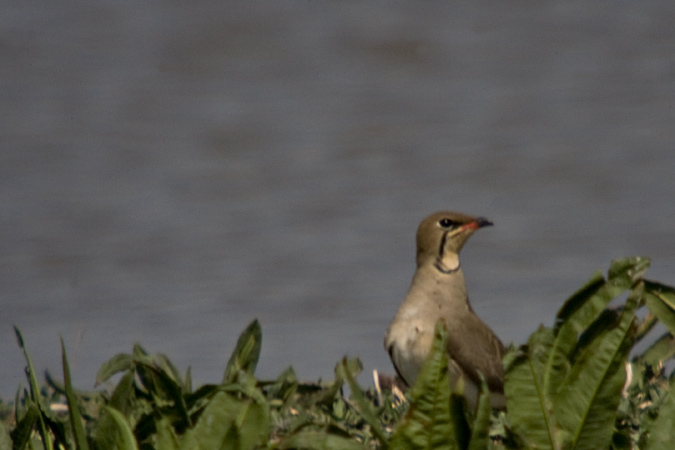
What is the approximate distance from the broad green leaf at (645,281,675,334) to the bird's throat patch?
2053mm

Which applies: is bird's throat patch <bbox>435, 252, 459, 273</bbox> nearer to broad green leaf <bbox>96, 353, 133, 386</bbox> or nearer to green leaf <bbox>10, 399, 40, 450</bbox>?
broad green leaf <bbox>96, 353, 133, 386</bbox>

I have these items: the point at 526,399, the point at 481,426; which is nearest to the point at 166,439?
the point at 481,426

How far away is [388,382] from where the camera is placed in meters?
4.25

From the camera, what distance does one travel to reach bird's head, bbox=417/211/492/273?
4.88m

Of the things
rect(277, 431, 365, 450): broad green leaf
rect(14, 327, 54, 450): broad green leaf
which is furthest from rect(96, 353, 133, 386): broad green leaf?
rect(277, 431, 365, 450): broad green leaf

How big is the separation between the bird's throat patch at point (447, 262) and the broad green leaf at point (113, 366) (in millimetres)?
2099

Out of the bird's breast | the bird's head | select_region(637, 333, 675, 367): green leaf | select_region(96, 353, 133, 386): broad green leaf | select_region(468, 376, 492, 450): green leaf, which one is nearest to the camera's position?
select_region(468, 376, 492, 450): green leaf

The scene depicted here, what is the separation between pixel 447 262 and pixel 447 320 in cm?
45

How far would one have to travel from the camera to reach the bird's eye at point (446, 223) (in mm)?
4891

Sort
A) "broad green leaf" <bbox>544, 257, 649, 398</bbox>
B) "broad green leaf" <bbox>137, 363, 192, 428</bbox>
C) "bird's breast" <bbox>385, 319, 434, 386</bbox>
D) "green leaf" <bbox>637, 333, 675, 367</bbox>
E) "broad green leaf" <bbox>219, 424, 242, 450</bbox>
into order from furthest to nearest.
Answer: "bird's breast" <bbox>385, 319, 434, 386</bbox> → "green leaf" <bbox>637, 333, 675, 367</bbox> → "broad green leaf" <bbox>137, 363, 192, 428</bbox> → "broad green leaf" <bbox>544, 257, 649, 398</bbox> → "broad green leaf" <bbox>219, 424, 242, 450</bbox>

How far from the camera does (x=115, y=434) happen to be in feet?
7.74

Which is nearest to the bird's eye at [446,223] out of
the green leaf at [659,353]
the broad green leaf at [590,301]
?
the green leaf at [659,353]

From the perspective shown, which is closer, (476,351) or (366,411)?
(366,411)

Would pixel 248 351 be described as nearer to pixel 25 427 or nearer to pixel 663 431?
pixel 25 427
